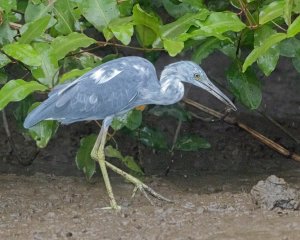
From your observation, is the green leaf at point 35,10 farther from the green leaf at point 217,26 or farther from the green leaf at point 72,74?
the green leaf at point 217,26

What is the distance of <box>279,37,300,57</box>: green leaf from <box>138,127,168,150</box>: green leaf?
1.19 meters

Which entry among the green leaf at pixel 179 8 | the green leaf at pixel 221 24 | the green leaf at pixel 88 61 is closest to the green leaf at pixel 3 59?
the green leaf at pixel 88 61

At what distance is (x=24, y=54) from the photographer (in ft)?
16.6

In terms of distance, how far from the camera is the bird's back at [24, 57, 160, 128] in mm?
5133

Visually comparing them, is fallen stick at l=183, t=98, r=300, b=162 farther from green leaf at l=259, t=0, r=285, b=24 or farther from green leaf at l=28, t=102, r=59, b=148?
green leaf at l=259, t=0, r=285, b=24

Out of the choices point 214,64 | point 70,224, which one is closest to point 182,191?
point 70,224

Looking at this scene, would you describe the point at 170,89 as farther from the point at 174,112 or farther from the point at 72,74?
the point at 174,112

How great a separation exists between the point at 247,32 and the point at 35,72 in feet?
3.79

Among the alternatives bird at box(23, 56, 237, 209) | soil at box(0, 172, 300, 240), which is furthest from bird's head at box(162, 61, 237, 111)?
soil at box(0, 172, 300, 240)

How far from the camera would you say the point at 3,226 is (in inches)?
200

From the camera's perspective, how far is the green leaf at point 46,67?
5105mm

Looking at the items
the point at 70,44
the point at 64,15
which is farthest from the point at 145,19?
the point at 64,15

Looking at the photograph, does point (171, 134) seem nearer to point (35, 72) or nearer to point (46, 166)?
point (46, 166)

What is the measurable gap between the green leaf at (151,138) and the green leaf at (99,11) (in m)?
1.23
